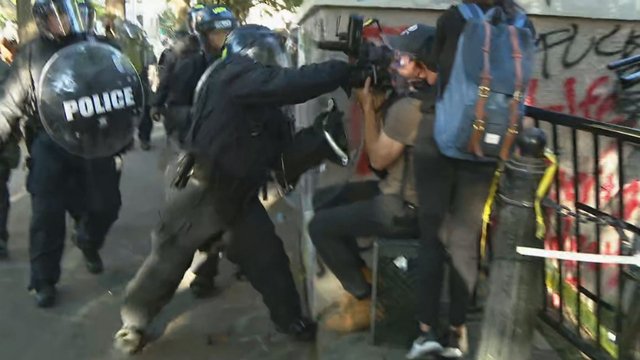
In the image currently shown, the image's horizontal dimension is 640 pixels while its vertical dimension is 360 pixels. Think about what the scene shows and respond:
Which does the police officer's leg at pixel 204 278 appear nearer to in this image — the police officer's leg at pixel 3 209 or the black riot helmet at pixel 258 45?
the black riot helmet at pixel 258 45

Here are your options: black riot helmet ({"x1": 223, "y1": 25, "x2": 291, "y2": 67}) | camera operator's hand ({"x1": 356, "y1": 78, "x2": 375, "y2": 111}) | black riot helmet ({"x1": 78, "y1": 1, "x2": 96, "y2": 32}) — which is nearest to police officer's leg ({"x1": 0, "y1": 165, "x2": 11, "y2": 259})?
black riot helmet ({"x1": 78, "y1": 1, "x2": 96, "y2": 32})

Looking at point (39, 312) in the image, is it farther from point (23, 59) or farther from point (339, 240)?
point (339, 240)

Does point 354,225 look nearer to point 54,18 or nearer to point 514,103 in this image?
point 514,103

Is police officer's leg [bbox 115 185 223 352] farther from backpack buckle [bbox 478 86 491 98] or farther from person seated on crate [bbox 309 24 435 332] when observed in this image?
backpack buckle [bbox 478 86 491 98]

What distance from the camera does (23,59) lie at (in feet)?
14.2

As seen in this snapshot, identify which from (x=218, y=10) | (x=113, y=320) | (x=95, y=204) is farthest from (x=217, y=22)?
(x=113, y=320)

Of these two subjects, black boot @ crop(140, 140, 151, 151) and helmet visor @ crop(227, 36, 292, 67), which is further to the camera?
black boot @ crop(140, 140, 151, 151)

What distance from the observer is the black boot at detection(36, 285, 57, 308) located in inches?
182

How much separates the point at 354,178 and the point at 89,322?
1995 millimetres

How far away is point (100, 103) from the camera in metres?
4.33

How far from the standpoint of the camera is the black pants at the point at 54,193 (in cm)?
463

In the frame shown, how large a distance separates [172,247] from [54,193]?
139cm

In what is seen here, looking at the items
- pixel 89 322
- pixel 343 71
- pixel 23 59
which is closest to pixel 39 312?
pixel 89 322

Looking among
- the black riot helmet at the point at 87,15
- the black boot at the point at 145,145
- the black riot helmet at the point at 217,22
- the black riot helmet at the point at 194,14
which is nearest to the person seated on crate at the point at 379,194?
the black riot helmet at the point at 217,22
